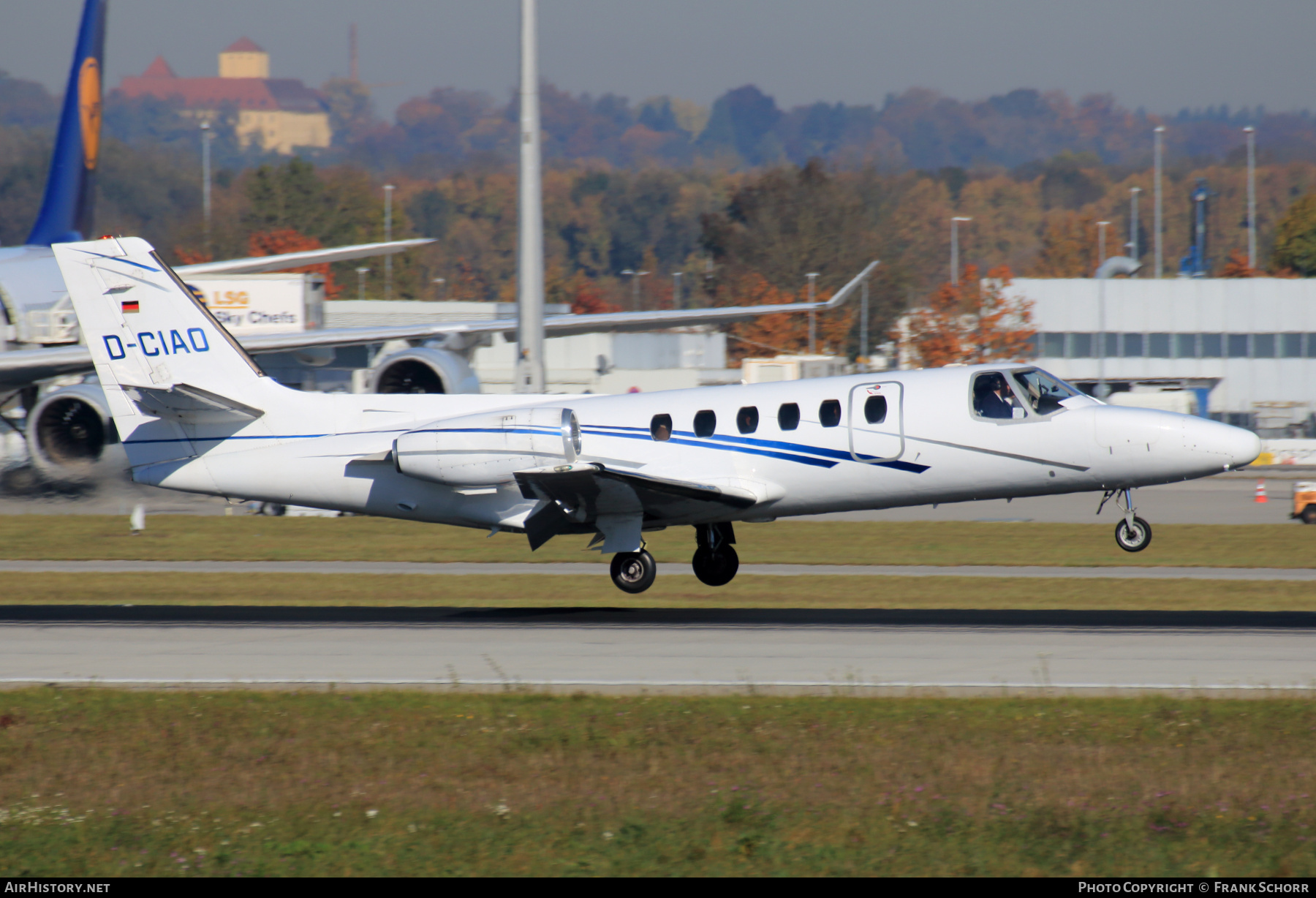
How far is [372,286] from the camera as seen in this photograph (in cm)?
12775

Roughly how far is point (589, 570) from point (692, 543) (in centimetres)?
542

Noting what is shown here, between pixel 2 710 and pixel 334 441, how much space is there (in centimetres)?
889

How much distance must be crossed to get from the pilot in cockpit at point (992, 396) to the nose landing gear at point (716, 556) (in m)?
4.46

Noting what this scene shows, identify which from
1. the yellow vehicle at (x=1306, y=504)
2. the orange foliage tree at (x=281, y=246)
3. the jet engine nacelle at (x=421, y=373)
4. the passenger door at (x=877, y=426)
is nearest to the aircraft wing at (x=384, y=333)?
the jet engine nacelle at (x=421, y=373)

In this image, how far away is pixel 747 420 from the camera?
20.3 metres

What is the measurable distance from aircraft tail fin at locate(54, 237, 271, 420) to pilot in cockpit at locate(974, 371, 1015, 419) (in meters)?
10.7

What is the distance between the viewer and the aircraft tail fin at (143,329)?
21297 mm

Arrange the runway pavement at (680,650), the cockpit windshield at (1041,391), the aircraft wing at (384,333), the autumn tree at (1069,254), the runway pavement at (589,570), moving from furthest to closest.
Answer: the autumn tree at (1069,254), the aircraft wing at (384,333), the runway pavement at (589,570), the cockpit windshield at (1041,391), the runway pavement at (680,650)

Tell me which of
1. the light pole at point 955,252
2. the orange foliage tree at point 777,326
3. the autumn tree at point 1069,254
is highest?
the autumn tree at point 1069,254

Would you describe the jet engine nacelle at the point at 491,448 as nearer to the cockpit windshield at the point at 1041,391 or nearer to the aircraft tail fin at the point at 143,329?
the aircraft tail fin at the point at 143,329

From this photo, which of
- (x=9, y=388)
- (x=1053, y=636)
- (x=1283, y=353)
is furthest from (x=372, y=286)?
(x=1053, y=636)

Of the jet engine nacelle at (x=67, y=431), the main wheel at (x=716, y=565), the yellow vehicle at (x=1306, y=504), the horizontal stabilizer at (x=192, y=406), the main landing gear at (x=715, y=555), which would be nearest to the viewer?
the horizontal stabilizer at (x=192, y=406)

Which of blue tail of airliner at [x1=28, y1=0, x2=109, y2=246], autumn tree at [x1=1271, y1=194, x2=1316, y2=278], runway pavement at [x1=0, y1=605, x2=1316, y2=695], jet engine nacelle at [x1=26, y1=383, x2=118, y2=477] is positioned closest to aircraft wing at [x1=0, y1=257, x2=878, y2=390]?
jet engine nacelle at [x1=26, y1=383, x2=118, y2=477]
